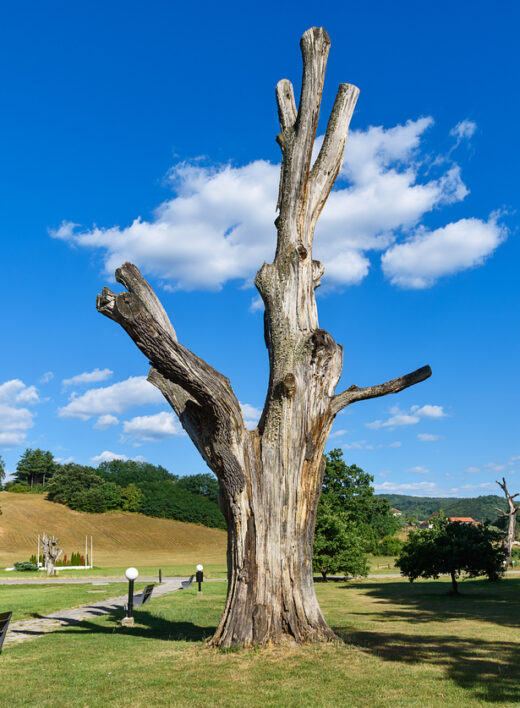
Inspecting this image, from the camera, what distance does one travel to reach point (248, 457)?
8203mm

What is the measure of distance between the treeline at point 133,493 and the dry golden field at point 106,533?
156cm

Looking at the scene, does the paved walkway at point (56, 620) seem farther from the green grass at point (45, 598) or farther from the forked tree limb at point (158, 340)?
the forked tree limb at point (158, 340)

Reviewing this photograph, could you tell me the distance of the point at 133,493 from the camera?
76.2 meters

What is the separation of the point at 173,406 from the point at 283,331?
2.15 m

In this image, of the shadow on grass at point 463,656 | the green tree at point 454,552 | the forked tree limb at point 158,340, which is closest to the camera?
the shadow on grass at point 463,656

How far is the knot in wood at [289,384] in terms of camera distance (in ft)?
26.7

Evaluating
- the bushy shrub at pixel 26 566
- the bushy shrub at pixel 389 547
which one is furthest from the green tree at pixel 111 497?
the bushy shrub at pixel 26 566

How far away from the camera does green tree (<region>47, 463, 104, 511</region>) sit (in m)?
70.5

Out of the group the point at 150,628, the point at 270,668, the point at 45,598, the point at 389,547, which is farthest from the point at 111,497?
the point at 270,668

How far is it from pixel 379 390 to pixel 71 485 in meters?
70.3

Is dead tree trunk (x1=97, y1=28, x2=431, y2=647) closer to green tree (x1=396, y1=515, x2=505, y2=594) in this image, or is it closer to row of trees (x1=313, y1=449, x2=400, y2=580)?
green tree (x1=396, y1=515, x2=505, y2=594)

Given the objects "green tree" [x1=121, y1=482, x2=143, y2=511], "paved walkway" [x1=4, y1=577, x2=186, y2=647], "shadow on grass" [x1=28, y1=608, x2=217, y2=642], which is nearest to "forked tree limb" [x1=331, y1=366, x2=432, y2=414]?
"shadow on grass" [x1=28, y1=608, x2=217, y2=642]

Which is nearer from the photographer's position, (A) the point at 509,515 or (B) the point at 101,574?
(B) the point at 101,574

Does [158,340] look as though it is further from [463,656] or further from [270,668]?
[463,656]
